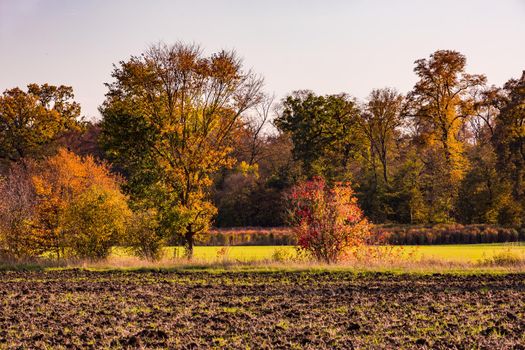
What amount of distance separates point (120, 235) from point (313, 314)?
17.0 m

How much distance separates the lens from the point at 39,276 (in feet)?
80.0

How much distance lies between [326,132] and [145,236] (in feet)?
110

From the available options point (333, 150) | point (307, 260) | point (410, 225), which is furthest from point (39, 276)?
point (333, 150)

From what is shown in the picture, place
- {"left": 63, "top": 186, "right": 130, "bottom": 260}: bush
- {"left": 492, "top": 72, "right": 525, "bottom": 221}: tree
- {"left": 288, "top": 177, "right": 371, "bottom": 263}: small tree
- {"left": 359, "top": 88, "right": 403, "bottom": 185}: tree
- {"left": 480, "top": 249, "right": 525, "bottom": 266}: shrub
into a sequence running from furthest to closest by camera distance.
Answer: {"left": 359, "top": 88, "right": 403, "bottom": 185}: tree → {"left": 492, "top": 72, "right": 525, "bottom": 221}: tree → {"left": 63, "top": 186, "right": 130, "bottom": 260}: bush → {"left": 288, "top": 177, "right": 371, "bottom": 263}: small tree → {"left": 480, "top": 249, "right": 525, "bottom": 266}: shrub

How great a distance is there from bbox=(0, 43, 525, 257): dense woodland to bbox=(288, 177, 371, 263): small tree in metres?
5.22

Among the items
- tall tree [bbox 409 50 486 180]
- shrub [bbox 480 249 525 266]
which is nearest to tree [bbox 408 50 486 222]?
tall tree [bbox 409 50 486 180]

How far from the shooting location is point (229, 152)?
130ft

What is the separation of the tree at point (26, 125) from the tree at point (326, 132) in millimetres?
22449

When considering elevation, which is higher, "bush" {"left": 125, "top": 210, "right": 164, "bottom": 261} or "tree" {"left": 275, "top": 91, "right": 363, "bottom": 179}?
"tree" {"left": 275, "top": 91, "right": 363, "bottom": 179}

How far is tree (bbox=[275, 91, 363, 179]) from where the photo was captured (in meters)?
59.9

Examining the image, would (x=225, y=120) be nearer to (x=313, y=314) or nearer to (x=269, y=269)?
(x=269, y=269)

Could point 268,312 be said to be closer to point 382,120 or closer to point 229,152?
point 229,152

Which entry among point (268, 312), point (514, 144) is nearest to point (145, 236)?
point (268, 312)

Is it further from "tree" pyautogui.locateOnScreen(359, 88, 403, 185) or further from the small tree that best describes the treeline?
the small tree
